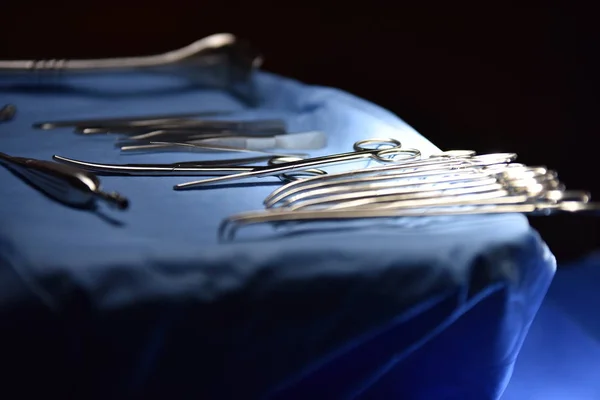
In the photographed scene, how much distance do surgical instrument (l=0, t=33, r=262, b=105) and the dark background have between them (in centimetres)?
→ 15

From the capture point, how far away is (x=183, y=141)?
0.75 metres

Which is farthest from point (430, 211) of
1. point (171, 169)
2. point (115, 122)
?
point (115, 122)

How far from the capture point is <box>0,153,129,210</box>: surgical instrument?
485 mm

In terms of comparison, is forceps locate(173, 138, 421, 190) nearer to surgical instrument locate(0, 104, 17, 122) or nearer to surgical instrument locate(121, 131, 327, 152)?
surgical instrument locate(121, 131, 327, 152)

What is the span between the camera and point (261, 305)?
0.43 m

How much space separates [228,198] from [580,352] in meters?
0.51

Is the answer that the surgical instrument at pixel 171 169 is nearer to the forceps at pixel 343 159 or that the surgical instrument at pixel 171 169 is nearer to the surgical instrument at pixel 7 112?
the forceps at pixel 343 159

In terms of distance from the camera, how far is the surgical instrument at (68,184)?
1.59 ft

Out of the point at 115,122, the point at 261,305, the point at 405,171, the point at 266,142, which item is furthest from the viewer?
the point at 115,122

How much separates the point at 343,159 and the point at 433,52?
25.1 inches

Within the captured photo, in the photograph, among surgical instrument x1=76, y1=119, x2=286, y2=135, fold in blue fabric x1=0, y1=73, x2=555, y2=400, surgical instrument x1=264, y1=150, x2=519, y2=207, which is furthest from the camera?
surgical instrument x1=76, y1=119, x2=286, y2=135

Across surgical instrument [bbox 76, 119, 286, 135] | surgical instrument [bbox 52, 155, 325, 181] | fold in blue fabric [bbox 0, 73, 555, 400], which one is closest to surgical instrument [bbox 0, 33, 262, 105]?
surgical instrument [bbox 76, 119, 286, 135]

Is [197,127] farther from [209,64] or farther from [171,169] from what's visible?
[209,64]

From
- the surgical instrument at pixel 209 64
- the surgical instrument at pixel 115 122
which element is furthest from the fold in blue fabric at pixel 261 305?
the surgical instrument at pixel 209 64
